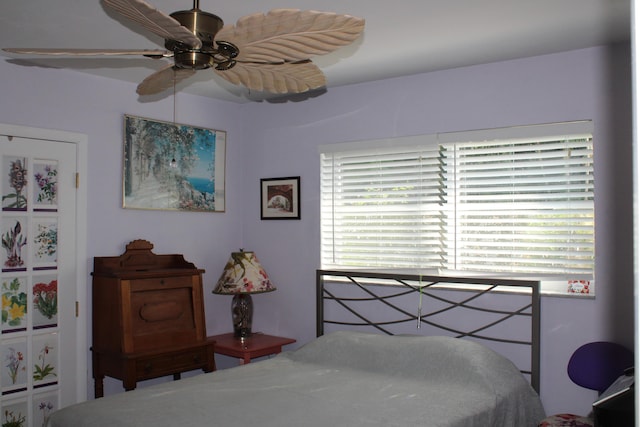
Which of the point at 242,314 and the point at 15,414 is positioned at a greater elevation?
the point at 242,314

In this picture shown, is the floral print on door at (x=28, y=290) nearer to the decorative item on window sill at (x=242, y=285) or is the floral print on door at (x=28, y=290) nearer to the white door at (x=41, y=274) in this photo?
the white door at (x=41, y=274)

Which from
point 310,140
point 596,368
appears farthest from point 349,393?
point 310,140

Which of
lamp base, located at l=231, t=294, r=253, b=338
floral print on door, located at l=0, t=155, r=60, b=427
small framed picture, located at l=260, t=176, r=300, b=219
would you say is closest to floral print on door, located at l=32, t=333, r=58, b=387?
floral print on door, located at l=0, t=155, r=60, b=427

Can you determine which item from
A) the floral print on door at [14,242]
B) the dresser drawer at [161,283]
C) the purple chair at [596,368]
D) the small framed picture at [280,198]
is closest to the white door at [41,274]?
the floral print on door at [14,242]

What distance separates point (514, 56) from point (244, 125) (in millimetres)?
2356

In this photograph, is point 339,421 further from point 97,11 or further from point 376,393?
point 97,11

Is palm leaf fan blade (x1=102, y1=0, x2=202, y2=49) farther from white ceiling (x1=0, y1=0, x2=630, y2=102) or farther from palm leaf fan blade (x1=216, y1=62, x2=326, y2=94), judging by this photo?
white ceiling (x1=0, y1=0, x2=630, y2=102)

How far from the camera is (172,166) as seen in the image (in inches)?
181

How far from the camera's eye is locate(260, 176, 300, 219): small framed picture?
4.80 m

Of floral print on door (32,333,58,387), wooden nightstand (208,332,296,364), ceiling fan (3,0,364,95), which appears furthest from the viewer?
wooden nightstand (208,332,296,364)

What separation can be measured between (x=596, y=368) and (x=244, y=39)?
2.56 m

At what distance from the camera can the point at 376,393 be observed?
313 cm

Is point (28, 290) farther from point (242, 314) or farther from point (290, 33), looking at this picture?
point (290, 33)

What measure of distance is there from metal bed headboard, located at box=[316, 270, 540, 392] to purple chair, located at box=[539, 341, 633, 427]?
0.29 meters
